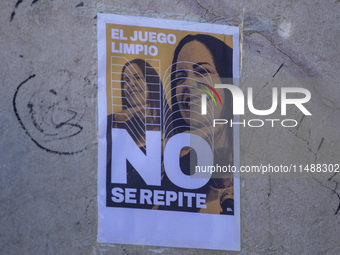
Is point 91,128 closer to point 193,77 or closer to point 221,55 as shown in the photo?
point 193,77

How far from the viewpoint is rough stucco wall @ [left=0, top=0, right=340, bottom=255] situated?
2.84 meters

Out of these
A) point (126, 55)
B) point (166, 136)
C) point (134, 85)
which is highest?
point (126, 55)

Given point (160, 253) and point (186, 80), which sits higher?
point (186, 80)

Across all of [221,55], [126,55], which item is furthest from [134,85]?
[221,55]

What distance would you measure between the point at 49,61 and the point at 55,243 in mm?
822

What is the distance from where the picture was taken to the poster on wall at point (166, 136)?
2.96 m

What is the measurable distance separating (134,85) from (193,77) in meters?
→ 0.31

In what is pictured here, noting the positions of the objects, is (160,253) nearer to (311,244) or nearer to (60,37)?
(311,244)

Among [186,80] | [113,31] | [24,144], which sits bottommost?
[24,144]

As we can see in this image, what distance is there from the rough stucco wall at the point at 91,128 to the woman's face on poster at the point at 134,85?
15 centimetres

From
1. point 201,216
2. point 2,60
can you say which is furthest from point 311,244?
point 2,60

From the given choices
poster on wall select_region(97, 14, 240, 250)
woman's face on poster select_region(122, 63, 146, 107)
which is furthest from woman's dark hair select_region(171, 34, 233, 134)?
woman's face on poster select_region(122, 63, 146, 107)

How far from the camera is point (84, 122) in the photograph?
2.95 meters

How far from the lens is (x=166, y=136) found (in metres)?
3.05
